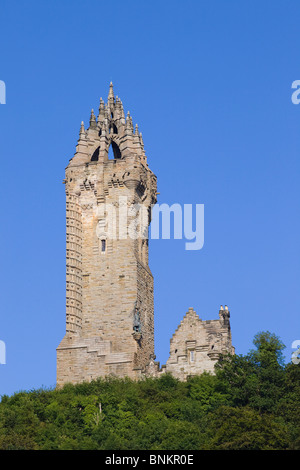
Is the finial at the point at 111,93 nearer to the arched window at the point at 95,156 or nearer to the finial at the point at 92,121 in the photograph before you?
the finial at the point at 92,121

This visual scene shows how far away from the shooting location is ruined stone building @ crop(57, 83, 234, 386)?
122000 mm

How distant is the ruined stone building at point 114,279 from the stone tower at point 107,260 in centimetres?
8

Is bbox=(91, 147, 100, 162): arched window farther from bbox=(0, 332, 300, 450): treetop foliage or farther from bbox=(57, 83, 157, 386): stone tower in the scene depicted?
bbox=(0, 332, 300, 450): treetop foliage

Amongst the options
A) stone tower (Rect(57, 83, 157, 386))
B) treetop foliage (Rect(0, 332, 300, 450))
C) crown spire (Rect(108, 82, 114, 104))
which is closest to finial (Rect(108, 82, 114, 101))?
crown spire (Rect(108, 82, 114, 104))

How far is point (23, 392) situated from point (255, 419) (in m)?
22.6

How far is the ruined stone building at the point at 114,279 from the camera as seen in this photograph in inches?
4803

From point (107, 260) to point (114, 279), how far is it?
1.75 meters

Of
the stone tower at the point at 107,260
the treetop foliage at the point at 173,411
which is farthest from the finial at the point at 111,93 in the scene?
the treetop foliage at the point at 173,411

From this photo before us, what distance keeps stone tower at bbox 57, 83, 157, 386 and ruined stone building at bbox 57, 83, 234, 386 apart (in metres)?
0.08

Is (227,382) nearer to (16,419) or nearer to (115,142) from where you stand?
(16,419)

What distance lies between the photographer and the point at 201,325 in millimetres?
122500
